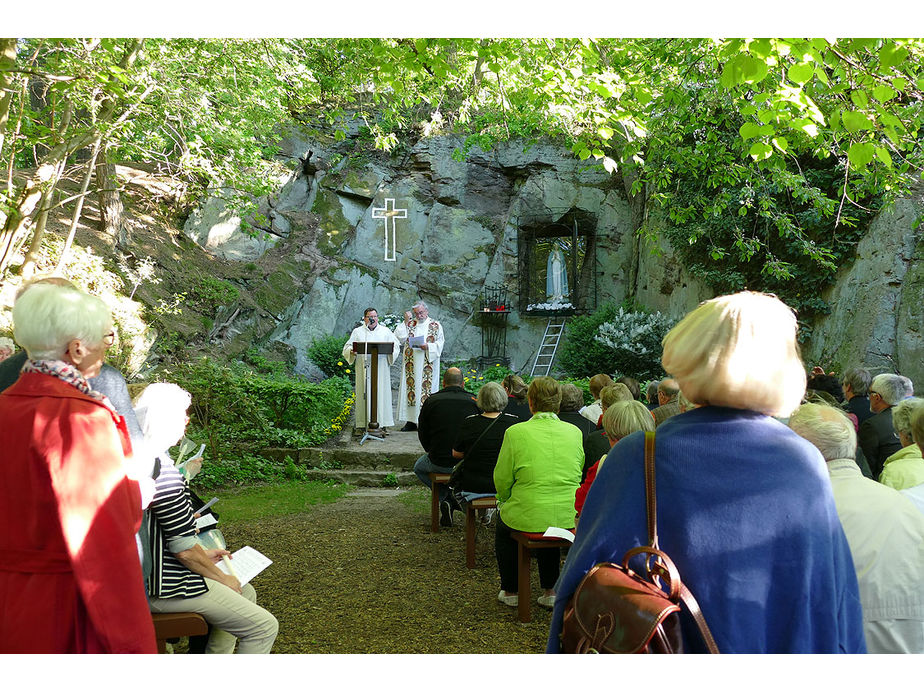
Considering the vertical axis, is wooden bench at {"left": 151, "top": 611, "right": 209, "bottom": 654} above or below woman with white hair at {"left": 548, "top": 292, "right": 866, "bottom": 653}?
below

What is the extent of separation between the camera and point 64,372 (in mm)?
1967

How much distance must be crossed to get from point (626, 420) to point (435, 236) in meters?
15.0

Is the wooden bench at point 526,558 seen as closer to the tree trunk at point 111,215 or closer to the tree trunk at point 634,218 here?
the tree trunk at point 111,215

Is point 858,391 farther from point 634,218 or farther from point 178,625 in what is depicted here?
point 634,218

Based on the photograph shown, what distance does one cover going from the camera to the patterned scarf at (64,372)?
1961mm

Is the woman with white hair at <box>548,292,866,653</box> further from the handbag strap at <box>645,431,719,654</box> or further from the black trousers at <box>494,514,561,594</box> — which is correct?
the black trousers at <box>494,514,561,594</box>

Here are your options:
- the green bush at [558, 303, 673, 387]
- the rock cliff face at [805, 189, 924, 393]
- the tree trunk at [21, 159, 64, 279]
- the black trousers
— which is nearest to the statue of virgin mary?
the green bush at [558, 303, 673, 387]

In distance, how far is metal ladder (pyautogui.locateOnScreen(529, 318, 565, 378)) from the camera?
1691cm

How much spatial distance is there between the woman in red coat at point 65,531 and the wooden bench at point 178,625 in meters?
0.93

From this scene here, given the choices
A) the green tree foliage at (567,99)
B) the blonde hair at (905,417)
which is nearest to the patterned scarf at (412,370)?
the green tree foliage at (567,99)

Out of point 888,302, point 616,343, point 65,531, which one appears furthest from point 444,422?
point 616,343

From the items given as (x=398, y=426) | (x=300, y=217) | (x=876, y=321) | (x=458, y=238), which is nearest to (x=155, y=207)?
(x=300, y=217)

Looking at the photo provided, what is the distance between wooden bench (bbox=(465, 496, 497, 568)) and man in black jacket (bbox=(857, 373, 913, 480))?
2.59 meters

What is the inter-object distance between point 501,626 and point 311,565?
1938mm
